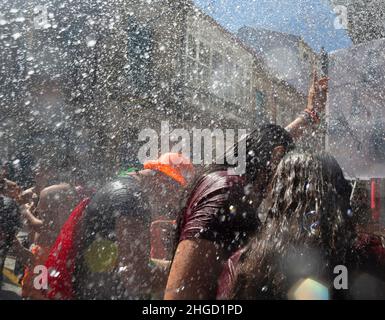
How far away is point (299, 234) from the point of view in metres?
1.10

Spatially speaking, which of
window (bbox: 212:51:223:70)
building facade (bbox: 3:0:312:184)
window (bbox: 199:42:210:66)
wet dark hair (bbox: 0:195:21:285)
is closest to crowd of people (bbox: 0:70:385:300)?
wet dark hair (bbox: 0:195:21:285)

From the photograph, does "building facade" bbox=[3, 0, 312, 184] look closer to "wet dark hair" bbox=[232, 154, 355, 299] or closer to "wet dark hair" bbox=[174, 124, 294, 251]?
"wet dark hair" bbox=[174, 124, 294, 251]

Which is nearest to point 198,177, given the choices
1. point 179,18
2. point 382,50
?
point 382,50

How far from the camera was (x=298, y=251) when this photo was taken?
3.53ft

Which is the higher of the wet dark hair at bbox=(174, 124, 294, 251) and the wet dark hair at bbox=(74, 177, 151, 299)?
the wet dark hair at bbox=(174, 124, 294, 251)

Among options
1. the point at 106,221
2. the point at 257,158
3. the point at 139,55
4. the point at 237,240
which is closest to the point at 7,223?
the point at 106,221

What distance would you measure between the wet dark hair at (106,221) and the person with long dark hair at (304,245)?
0.70 m

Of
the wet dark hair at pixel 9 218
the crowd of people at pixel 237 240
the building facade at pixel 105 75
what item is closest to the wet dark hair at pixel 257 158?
the crowd of people at pixel 237 240

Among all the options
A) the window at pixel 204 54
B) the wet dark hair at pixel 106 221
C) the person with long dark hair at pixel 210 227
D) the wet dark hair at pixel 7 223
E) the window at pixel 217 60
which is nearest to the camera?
the person with long dark hair at pixel 210 227

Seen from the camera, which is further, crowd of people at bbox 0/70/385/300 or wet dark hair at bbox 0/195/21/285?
wet dark hair at bbox 0/195/21/285

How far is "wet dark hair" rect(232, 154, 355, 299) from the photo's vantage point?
3.48ft

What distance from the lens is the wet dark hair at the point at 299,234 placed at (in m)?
1.06

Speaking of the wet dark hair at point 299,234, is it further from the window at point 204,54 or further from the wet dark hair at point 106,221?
the window at point 204,54
